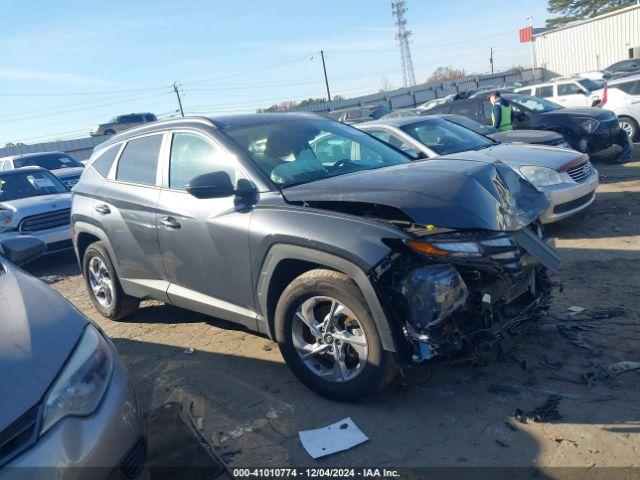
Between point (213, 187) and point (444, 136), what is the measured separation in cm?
492

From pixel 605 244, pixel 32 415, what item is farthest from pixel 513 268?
pixel 605 244

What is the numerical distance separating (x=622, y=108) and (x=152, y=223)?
1316cm

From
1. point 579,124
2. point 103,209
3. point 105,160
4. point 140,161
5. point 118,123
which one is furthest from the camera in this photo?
point 118,123

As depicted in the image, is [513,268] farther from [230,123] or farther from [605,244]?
[605,244]

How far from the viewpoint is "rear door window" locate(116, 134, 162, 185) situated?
4529 millimetres

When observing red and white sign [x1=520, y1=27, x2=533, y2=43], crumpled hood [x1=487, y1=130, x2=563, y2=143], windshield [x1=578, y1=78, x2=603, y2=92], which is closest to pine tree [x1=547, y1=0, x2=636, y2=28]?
red and white sign [x1=520, y1=27, x2=533, y2=43]

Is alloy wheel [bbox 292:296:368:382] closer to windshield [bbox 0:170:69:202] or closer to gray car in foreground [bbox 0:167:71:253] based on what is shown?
gray car in foreground [bbox 0:167:71:253]

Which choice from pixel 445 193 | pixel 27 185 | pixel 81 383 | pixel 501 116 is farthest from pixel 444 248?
pixel 27 185

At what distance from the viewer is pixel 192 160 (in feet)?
13.8

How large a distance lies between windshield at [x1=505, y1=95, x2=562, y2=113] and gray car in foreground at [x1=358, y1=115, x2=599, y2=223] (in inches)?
197

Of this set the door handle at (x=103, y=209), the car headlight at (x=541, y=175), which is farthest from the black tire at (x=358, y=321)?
the car headlight at (x=541, y=175)

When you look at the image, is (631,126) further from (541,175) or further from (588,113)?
(541,175)

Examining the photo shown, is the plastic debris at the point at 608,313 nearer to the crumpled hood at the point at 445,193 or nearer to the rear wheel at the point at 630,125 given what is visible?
the crumpled hood at the point at 445,193

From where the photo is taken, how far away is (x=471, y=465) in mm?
2699
